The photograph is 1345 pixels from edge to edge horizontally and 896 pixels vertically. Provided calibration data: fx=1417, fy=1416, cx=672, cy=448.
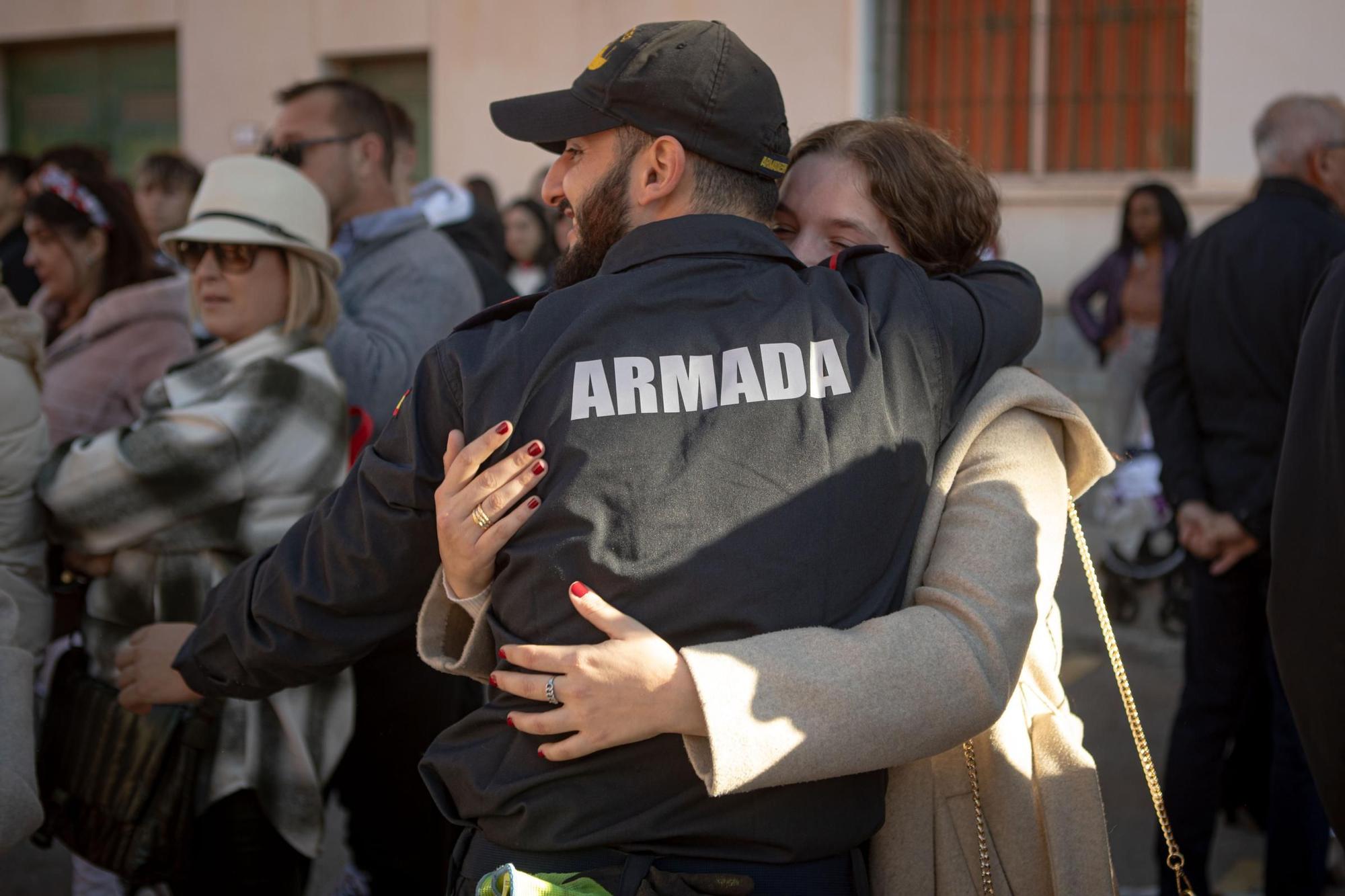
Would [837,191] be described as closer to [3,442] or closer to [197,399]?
[197,399]

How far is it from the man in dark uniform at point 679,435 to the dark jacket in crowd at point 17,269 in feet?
15.0

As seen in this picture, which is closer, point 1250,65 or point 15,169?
point 15,169

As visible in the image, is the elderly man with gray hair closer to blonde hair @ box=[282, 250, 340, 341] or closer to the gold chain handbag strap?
the gold chain handbag strap

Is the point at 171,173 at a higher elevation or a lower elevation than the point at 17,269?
higher

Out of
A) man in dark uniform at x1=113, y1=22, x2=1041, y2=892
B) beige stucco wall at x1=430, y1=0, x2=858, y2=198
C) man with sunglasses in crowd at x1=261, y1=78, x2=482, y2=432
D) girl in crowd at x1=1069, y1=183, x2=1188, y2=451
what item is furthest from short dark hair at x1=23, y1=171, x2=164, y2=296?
beige stucco wall at x1=430, y1=0, x2=858, y2=198

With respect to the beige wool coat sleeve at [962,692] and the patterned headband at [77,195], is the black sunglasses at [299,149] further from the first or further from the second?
the beige wool coat sleeve at [962,692]

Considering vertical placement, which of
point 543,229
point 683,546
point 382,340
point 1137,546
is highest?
point 543,229

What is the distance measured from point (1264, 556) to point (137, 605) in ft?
9.61

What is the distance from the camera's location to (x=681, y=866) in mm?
1812

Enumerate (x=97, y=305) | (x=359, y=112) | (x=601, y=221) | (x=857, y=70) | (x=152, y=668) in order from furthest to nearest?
(x=857, y=70)
(x=359, y=112)
(x=97, y=305)
(x=152, y=668)
(x=601, y=221)

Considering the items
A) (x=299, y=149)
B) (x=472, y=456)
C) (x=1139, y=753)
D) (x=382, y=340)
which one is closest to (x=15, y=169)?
(x=299, y=149)

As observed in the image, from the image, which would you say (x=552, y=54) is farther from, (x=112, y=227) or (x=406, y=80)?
(x=112, y=227)

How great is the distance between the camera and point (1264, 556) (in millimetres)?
3930

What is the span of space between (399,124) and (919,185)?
277 centimetres
